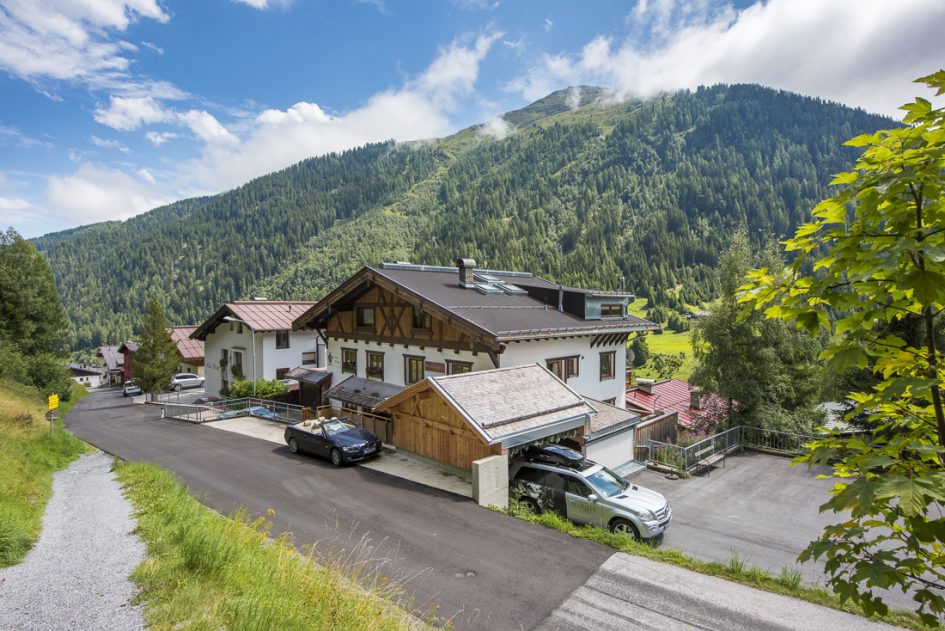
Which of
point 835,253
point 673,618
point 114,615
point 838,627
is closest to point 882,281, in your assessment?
point 835,253

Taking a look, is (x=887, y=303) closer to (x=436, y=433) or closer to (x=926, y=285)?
(x=926, y=285)

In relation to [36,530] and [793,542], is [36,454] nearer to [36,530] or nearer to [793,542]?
[36,530]

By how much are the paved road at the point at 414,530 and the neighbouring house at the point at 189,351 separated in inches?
1523

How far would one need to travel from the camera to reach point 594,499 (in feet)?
42.4

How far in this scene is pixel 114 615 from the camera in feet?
20.8

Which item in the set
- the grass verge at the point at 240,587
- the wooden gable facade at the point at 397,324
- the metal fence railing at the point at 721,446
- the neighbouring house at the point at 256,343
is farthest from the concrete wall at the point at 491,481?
the neighbouring house at the point at 256,343

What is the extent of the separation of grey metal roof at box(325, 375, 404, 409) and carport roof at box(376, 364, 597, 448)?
450 cm

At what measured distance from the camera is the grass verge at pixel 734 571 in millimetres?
8406

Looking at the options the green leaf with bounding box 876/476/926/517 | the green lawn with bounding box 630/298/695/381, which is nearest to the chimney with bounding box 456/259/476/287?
the green leaf with bounding box 876/476/926/517

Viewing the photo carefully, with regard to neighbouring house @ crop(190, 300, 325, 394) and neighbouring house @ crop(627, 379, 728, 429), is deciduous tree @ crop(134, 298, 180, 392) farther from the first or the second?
neighbouring house @ crop(627, 379, 728, 429)

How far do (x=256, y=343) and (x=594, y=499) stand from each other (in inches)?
1306

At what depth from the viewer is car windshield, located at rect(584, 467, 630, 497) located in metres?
13.2

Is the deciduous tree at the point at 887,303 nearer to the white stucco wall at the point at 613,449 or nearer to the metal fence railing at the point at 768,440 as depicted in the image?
the white stucco wall at the point at 613,449

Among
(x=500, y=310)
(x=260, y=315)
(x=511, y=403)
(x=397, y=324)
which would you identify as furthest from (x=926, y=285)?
(x=260, y=315)
